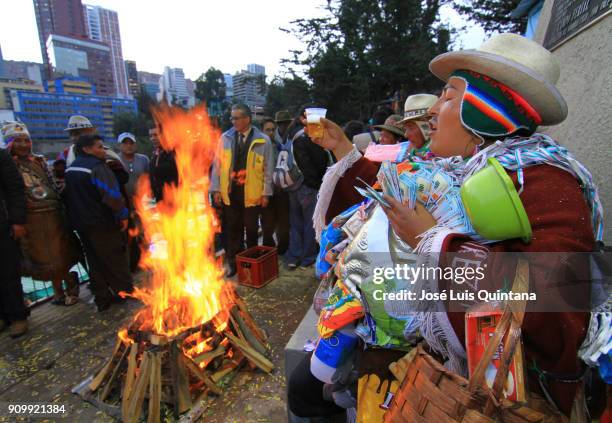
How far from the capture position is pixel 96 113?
58.5 metres

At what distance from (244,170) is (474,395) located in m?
5.02

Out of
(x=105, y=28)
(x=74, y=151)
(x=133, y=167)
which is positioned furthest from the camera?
(x=105, y=28)

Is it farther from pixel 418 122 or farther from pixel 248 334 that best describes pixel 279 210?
pixel 418 122

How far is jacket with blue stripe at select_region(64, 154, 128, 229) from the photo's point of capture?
451cm

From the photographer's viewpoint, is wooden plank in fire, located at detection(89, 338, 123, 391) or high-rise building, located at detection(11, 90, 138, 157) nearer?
wooden plank in fire, located at detection(89, 338, 123, 391)

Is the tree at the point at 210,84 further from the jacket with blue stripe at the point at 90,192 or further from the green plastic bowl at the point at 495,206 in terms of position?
the green plastic bowl at the point at 495,206

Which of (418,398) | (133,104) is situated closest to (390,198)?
(418,398)

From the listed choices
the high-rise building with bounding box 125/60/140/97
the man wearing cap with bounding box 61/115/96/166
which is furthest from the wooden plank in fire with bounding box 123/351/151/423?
the high-rise building with bounding box 125/60/140/97

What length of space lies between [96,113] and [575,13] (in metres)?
69.3

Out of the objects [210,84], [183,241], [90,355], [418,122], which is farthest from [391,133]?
[210,84]

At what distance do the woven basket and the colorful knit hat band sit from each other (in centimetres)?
58

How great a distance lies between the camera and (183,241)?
15.0 ft

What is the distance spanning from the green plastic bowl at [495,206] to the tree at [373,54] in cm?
1987

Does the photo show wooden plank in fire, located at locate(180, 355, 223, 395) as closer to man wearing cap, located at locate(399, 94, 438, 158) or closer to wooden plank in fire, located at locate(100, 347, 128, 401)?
wooden plank in fire, located at locate(100, 347, 128, 401)
